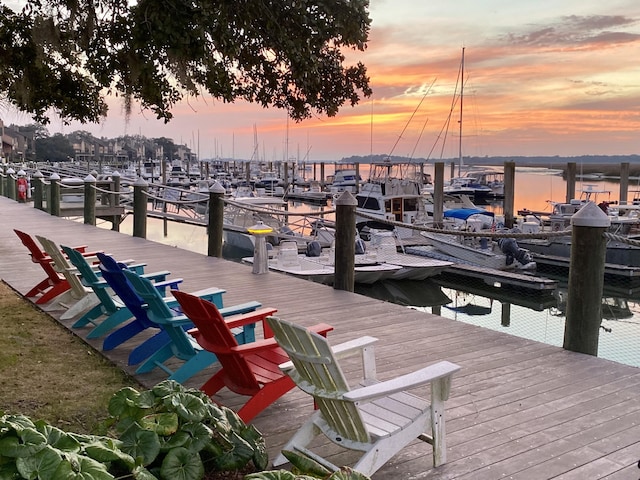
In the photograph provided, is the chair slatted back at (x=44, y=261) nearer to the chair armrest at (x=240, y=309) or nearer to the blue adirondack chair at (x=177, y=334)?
the blue adirondack chair at (x=177, y=334)

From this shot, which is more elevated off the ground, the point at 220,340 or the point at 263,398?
the point at 220,340

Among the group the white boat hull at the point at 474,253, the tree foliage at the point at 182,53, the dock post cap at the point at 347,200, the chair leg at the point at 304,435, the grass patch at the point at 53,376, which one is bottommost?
the white boat hull at the point at 474,253

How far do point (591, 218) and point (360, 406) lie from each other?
2.84 meters

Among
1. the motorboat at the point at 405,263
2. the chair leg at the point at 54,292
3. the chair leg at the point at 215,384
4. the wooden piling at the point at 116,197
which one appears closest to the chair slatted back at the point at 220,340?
the chair leg at the point at 215,384

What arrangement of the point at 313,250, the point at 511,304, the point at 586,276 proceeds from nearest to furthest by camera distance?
the point at 586,276, the point at 511,304, the point at 313,250

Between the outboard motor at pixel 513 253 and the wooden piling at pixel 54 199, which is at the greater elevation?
the wooden piling at pixel 54 199

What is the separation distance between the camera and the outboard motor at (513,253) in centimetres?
2184

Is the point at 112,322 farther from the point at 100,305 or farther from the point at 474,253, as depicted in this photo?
the point at 474,253

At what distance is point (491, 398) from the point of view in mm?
4496

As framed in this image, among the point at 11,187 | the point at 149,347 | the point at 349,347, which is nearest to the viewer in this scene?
the point at 349,347

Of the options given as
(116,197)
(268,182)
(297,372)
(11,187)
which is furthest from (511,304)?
(268,182)

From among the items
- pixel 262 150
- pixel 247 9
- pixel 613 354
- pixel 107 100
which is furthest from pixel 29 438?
pixel 262 150

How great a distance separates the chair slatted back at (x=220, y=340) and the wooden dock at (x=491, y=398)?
33 cm

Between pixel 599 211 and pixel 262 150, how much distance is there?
88909 millimetres
